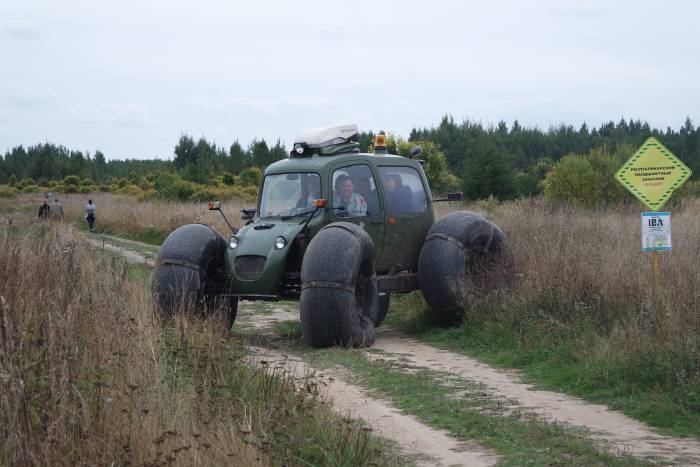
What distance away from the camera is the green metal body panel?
11414mm

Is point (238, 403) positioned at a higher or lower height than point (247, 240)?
lower

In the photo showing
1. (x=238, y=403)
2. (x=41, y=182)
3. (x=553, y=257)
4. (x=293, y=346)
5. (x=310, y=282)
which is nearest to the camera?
(x=238, y=403)

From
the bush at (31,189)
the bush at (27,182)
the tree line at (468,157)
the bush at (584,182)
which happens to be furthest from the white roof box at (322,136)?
the bush at (27,182)

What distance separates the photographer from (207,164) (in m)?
64.0

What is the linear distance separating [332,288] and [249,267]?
1.45 m

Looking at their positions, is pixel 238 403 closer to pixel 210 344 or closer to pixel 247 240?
pixel 210 344

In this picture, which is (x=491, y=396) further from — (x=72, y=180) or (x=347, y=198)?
(x=72, y=180)

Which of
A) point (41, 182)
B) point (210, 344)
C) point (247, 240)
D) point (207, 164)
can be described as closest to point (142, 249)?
point (247, 240)

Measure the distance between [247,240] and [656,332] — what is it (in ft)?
16.6

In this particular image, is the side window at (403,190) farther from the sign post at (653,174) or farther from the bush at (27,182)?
the bush at (27,182)

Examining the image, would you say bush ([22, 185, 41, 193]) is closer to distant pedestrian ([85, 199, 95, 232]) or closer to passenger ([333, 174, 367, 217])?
distant pedestrian ([85, 199, 95, 232])

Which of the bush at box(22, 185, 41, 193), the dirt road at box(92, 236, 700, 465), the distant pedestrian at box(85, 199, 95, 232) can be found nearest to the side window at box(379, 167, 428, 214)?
the dirt road at box(92, 236, 700, 465)

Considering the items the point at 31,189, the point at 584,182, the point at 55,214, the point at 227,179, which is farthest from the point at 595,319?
the point at 31,189

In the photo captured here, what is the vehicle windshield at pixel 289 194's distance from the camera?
12.1m
